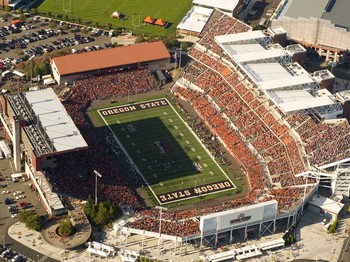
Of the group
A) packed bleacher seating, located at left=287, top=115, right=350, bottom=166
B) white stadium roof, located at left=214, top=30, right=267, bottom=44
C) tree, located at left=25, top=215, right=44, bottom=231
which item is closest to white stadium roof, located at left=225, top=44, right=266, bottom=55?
white stadium roof, located at left=214, top=30, right=267, bottom=44

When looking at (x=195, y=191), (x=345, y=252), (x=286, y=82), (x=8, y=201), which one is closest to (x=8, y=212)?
(x=8, y=201)

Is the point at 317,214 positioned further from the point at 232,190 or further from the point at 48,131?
the point at 48,131

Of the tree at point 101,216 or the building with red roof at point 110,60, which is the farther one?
the building with red roof at point 110,60

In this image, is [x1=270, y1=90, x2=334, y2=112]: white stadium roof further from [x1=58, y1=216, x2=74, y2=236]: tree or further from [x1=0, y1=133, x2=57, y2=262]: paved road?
[x1=0, y1=133, x2=57, y2=262]: paved road

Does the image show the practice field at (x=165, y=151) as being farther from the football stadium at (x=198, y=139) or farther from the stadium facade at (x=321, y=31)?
the stadium facade at (x=321, y=31)

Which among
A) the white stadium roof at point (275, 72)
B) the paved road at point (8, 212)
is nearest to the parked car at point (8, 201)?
the paved road at point (8, 212)

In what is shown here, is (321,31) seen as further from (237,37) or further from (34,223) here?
(34,223)
